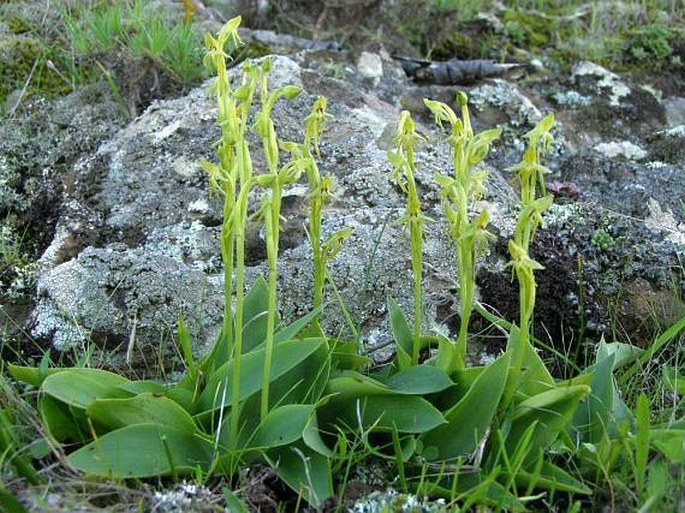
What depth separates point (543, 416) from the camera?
215 cm

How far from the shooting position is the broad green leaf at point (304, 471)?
6.54 feet

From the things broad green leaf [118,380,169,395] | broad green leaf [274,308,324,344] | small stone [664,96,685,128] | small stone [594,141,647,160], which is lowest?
small stone [594,141,647,160]

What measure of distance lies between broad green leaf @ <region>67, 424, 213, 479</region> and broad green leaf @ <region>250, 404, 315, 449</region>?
4.8 inches

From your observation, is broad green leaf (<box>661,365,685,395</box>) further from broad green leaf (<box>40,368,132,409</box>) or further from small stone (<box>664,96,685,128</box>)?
small stone (<box>664,96,685,128</box>)

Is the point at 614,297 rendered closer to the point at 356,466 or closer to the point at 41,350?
the point at 356,466

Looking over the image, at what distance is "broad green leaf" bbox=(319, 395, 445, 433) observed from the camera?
6.88 ft

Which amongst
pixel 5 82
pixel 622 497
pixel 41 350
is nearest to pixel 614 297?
pixel 622 497

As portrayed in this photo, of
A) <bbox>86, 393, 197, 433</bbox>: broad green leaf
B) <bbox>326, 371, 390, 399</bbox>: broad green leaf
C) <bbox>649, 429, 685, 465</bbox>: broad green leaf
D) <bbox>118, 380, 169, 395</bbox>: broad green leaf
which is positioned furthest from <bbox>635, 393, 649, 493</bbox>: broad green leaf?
<bbox>118, 380, 169, 395</bbox>: broad green leaf

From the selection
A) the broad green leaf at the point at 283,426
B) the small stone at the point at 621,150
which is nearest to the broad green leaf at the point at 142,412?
the broad green leaf at the point at 283,426

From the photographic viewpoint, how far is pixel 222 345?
2338 millimetres

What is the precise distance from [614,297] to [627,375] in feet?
1.71

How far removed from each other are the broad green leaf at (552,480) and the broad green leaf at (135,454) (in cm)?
73

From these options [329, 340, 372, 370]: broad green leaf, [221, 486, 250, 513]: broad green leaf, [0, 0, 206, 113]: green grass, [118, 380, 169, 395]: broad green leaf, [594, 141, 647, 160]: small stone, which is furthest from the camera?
[594, 141, 647, 160]: small stone

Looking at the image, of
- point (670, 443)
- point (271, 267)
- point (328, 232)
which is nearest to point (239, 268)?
point (271, 267)
